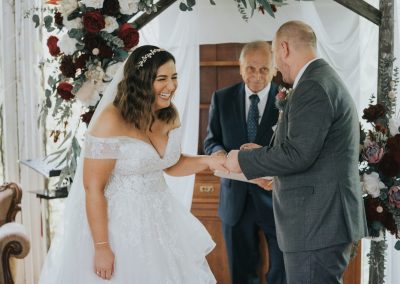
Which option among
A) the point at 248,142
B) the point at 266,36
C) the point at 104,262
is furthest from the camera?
the point at 266,36

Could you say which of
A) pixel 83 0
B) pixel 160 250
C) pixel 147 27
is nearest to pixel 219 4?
pixel 147 27

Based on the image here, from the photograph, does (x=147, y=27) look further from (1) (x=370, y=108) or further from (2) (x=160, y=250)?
(2) (x=160, y=250)

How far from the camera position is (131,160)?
2.53 meters

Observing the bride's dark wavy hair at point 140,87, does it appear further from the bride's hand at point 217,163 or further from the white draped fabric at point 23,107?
the white draped fabric at point 23,107

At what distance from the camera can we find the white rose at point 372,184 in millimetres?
3291

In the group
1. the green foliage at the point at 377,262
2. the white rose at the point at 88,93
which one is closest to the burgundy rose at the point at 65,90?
the white rose at the point at 88,93

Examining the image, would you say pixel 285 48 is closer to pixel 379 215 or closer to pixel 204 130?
pixel 379 215

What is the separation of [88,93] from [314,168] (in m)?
1.30

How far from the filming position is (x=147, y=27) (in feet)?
12.5

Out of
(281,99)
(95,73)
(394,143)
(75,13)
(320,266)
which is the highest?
(75,13)

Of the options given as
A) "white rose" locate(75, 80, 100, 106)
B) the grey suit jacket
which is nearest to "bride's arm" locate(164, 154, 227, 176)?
the grey suit jacket

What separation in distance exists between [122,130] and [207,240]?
2.37ft

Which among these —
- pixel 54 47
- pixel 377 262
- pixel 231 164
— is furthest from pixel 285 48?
pixel 377 262

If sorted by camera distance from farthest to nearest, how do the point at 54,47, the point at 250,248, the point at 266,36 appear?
the point at 266,36
the point at 250,248
the point at 54,47
